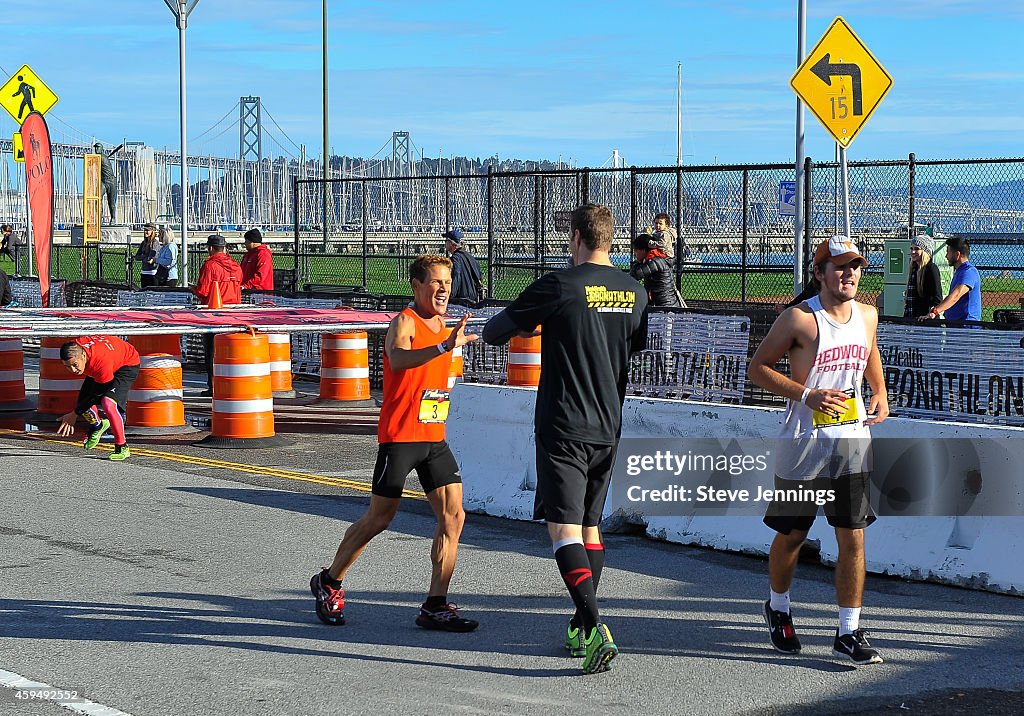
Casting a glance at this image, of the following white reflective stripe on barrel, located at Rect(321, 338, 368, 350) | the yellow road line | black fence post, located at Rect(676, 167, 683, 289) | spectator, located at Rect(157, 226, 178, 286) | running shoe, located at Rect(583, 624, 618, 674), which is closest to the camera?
running shoe, located at Rect(583, 624, 618, 674)

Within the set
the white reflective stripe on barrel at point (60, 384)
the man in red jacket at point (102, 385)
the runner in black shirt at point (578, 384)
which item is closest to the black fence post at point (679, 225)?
the white reflective stripe on barrel at point (60, 384)

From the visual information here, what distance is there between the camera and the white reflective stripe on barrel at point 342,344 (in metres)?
17.2

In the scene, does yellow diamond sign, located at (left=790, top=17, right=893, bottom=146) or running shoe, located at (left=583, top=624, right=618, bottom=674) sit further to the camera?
yellow diamond sign, located at (left=790, top=17, right=893, bottom=146)

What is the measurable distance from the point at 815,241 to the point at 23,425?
1319cm

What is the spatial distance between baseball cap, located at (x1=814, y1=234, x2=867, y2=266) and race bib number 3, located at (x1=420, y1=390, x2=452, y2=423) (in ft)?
6.18

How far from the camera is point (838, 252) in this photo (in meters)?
6.31

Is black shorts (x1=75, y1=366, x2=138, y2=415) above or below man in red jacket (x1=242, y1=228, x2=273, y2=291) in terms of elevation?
below

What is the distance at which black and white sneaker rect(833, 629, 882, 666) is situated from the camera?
6.34 meters

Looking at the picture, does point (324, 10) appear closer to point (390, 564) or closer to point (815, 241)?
point (815, 241)

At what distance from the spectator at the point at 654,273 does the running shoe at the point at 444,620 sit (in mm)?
9655

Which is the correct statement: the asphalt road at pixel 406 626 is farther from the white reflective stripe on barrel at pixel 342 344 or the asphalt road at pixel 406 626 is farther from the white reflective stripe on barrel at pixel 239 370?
the white reflective stripe on barrel at pixel 342 344

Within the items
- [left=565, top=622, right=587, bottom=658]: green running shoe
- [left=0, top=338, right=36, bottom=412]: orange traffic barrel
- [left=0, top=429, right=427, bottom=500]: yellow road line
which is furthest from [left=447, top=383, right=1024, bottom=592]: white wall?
[left=0, top=338, right=36, bottom=412]: orange traffic barrel

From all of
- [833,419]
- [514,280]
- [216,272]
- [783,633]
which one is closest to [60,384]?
[216,272]

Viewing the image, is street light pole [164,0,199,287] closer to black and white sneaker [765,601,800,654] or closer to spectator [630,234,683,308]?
spectator [630,234,683,308]
